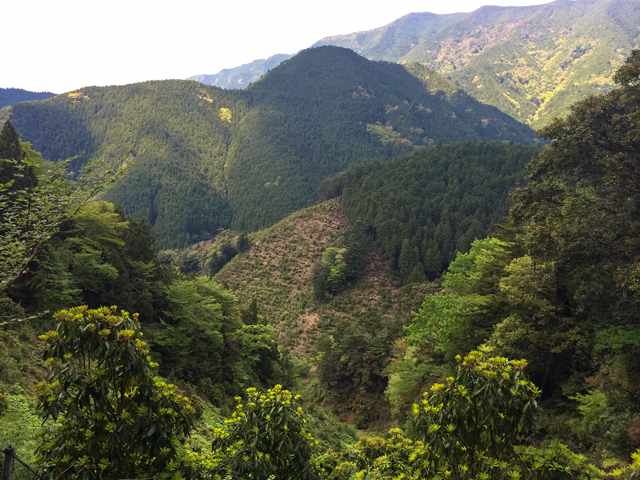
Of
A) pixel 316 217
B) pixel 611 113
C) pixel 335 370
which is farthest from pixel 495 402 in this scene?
pixel 316 217

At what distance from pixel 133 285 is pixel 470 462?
21.5 meters

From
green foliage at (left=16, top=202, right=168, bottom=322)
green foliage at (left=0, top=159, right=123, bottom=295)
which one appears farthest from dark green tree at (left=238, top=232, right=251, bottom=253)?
green foliage at (left=0, top=159, right=123, bottom=295)

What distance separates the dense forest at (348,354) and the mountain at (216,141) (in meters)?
98.4

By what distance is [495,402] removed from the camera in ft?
14.1

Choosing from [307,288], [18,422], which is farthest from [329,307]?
[18,422]

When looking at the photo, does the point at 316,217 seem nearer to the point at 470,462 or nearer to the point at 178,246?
the point at 178,246

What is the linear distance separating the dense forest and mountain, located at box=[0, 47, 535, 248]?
323 ft

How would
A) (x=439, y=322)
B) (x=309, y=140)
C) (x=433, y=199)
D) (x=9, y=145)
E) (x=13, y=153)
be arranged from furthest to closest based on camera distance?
(x=309, y=140) → (x=433, y=199) → (x=439, y=322) → (x=9, y=145) → (x=13, y=153)

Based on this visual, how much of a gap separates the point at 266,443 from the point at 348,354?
30.5 metres

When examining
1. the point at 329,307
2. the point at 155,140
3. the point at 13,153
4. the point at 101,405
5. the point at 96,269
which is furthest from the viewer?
the point at 155,140

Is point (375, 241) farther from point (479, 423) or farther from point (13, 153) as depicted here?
point (479, 423)

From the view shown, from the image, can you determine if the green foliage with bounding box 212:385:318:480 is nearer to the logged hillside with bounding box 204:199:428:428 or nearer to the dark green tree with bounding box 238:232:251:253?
the logged hillside with bounding box 204:199:428:428

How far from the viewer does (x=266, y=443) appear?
487cm

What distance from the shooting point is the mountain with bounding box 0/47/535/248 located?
5335 inches
